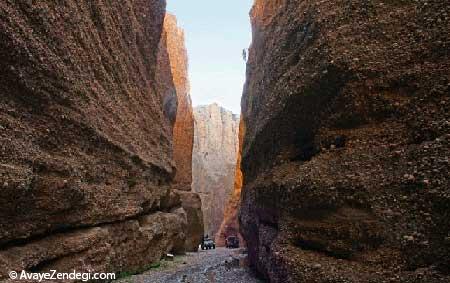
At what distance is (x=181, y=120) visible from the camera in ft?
108

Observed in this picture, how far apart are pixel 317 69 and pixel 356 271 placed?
3887 millimetres

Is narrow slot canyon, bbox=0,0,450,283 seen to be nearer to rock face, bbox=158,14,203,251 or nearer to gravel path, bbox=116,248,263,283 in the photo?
gravel path, bbox=116,248,263,283

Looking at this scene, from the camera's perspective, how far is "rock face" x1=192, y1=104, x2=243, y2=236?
58.2 m

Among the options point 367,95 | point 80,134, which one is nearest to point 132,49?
point 80,134

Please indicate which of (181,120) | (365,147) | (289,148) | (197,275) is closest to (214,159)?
(181,120)

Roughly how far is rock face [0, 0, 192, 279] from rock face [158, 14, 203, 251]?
8.50 meters

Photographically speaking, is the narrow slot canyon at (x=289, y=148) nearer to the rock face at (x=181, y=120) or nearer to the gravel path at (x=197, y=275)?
the gravel path at (x=197, y=275)

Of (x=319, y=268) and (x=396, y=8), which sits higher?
(x=396, y=8)

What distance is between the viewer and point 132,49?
1347cm

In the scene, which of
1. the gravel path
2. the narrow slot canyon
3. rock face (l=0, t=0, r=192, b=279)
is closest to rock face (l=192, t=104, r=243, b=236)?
the gravel path

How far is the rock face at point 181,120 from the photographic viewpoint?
22812 millimetres

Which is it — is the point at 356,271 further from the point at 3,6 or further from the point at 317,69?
the point at 3,6

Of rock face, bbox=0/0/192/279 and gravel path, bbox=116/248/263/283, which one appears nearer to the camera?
rock face, bbox=0/0/192/279

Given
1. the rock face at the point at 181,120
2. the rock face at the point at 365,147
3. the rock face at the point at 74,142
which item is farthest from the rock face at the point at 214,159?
the rock face at the point at 365,147
